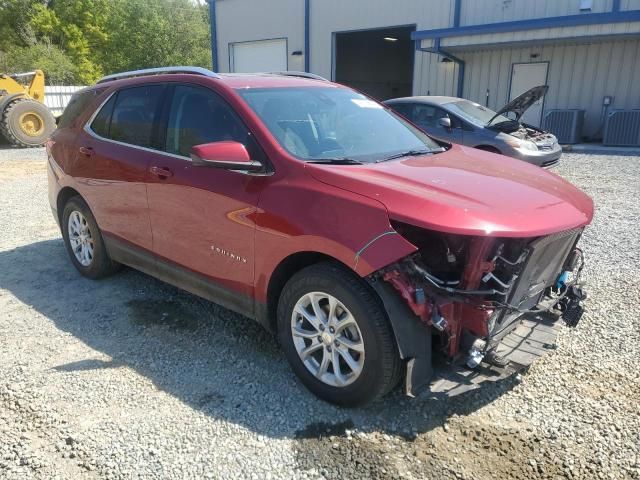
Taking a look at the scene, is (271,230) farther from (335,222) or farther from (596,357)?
(596,357)

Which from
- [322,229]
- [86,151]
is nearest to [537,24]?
[86,151]

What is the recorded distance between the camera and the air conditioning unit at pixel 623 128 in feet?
47.9

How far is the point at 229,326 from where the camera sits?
401 cm

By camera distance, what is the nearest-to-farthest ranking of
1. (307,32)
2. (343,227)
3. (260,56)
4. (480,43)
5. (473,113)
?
(343,227)
(473,113)
(480,43)
(307,32)
(260,56)

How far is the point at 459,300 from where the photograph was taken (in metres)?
2.60

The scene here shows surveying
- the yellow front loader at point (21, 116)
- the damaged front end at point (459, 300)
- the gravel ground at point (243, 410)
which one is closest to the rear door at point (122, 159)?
the gravel ground at point (243, 410)

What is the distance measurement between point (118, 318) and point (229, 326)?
0.91 m

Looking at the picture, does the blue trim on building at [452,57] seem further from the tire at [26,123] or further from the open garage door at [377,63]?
the tire at [26,123]

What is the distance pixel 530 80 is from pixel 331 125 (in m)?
16.0

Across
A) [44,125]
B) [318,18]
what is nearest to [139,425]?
[44,125]

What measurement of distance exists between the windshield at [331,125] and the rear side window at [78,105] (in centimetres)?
208

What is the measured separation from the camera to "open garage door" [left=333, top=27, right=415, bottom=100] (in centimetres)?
2578

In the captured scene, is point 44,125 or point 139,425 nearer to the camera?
point 139,425

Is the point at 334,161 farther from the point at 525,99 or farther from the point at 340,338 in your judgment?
the point at 525,99
